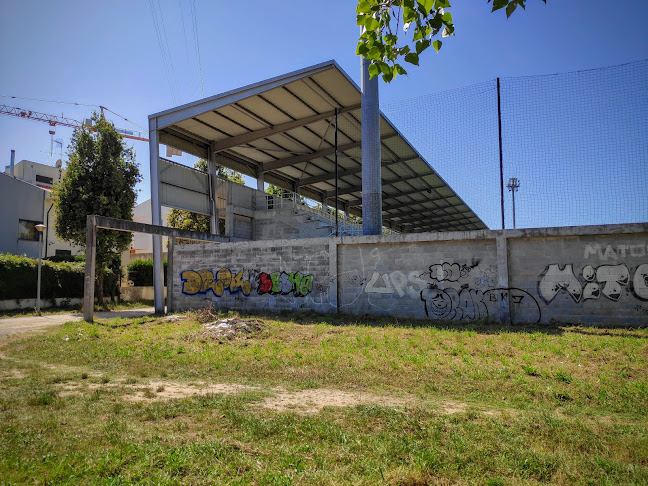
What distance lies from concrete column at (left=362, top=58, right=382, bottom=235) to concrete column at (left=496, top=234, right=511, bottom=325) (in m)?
4.66

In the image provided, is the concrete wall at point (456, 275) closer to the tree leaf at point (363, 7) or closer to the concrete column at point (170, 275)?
the concrete column at point (170, 275)

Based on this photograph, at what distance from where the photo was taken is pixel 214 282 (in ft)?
54.6

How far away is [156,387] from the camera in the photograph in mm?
6410

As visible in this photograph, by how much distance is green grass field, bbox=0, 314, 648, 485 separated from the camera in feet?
11.4

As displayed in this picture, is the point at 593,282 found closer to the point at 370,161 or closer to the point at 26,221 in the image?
the point at 370,161

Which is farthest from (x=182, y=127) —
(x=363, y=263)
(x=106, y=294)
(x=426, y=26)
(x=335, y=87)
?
(x=426, y=26)

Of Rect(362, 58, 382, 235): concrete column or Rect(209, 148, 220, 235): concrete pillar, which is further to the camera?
Rect(209, 148, 220, 235): concrete pillar

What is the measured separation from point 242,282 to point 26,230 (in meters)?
21.8

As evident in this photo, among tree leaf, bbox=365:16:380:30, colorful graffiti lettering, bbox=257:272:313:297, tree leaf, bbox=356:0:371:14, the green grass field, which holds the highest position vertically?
tree leaf, bbox=356:0:371:14

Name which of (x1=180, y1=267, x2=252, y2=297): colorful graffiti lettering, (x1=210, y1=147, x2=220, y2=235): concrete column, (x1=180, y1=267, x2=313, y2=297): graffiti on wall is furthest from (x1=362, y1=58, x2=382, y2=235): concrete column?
(x1=210, y1=147, x2=220, y2=235): concrete column

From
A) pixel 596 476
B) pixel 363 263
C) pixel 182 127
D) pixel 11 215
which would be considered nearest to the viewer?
pixel 596 476

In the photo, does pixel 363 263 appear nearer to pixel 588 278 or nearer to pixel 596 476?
pixel 588 278

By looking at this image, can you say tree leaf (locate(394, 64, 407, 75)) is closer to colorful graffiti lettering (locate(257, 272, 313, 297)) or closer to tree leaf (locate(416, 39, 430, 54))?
tree leaf (locate(416, 39, 430, 54))

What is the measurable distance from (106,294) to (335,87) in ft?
56.7
